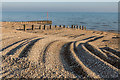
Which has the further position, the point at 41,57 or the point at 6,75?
the point at 41,57

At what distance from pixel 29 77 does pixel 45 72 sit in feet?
2.54

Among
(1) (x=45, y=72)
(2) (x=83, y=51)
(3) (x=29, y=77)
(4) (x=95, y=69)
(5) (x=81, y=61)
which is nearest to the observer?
(3) (x=29, y=77)

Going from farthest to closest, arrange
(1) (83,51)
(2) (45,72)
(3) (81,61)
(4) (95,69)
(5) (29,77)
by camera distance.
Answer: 1. (1) (83,51)
2. (3) (81,61)
3. (4) (95,69)
4. (2) (45,72)
5. (5) (29,77)

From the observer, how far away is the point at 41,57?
7.13 meters

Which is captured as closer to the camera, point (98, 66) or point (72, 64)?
point (98, 66)

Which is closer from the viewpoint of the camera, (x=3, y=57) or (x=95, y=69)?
(x=95, y=69)

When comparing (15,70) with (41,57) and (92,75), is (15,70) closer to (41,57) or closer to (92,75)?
(41,57)

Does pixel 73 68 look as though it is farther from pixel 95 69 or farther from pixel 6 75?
pixel 6 75

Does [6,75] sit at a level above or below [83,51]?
below

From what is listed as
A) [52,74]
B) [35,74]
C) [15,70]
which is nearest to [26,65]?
[15,70]

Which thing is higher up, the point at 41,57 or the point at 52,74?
the point at 41,57

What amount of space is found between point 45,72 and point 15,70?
58.5 inches

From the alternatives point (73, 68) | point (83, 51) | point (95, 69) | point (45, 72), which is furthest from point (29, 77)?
point (83, 51)

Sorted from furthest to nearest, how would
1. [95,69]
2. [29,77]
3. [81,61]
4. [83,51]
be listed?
[83,51], [81,61], [95,69], [29,77]
